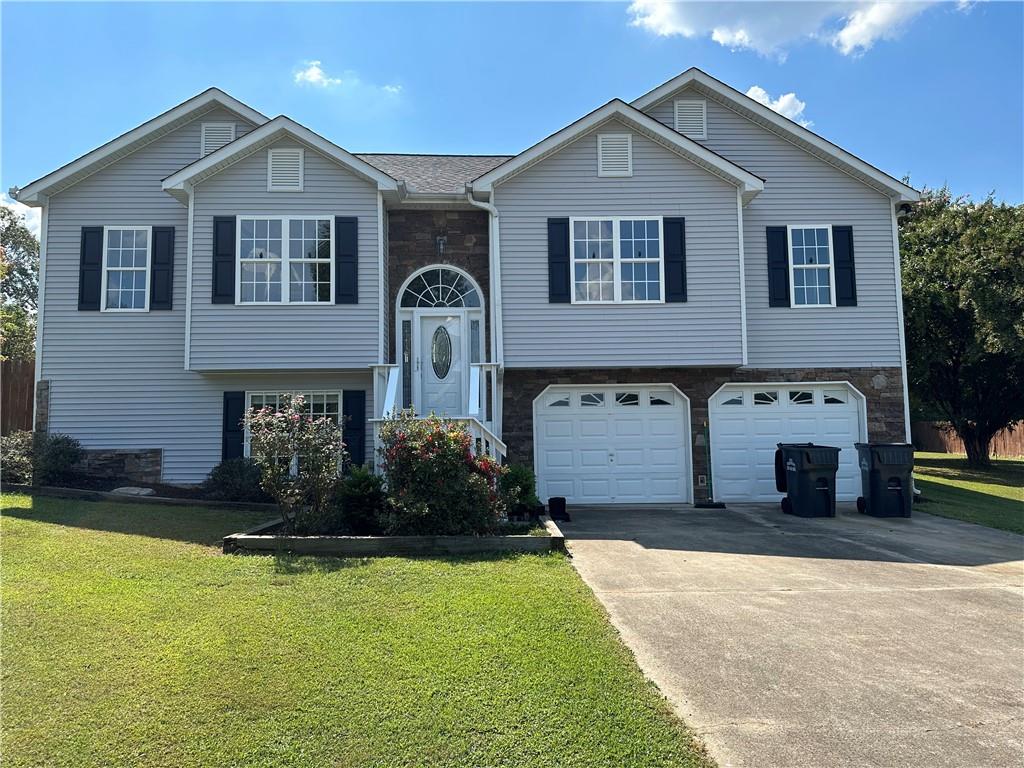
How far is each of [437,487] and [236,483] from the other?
5.16 meters

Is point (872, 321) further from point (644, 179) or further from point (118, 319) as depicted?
point (118, 319)

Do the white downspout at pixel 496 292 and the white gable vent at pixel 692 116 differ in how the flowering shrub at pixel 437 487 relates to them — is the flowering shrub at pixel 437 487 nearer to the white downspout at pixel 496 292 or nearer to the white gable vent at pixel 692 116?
the white downspout at pixel 496 292

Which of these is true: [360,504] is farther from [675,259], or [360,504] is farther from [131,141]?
[131,141]

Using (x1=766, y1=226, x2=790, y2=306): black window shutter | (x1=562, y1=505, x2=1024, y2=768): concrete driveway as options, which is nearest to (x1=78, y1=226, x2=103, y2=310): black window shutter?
(x1=562, y1=505, x2=1024, y2=768): concrete driveway

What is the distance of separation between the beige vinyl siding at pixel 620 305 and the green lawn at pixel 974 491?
4834 mm

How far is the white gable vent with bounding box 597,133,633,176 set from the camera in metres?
11.9

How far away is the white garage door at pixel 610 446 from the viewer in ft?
39.6

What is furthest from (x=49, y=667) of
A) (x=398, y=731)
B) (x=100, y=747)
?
(x=398, y=731)

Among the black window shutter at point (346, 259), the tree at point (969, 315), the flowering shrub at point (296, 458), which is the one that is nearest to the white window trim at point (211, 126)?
the black window shutter at point (346, 259)

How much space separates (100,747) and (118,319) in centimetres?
1101

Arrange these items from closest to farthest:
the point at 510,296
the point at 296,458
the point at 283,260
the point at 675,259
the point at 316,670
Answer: the point at 316,670, the point at 296,458, the point at 283,260, the point at 510,296, the point at 675,259

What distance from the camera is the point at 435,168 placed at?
1425 cm

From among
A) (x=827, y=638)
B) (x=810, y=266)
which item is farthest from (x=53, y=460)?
(x=810, y=266)

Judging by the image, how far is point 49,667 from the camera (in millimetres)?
3857
